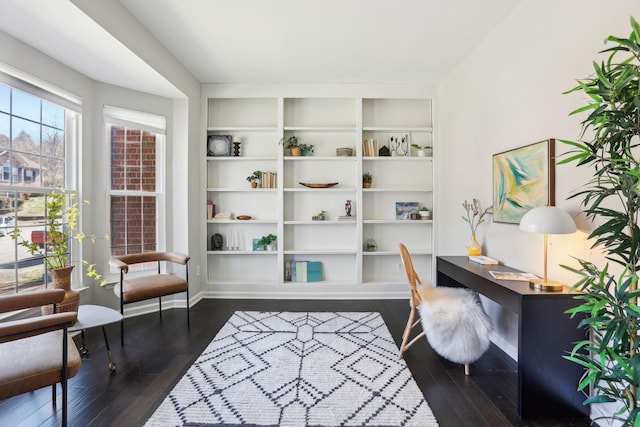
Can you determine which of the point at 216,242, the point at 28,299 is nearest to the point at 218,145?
the point at 216,242

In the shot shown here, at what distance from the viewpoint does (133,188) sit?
11.1 ft

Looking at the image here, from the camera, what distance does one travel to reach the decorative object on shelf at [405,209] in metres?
4.02

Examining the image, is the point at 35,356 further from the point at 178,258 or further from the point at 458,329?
the point at 458,329

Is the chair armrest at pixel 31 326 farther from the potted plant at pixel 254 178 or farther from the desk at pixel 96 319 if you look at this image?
the potted plant at pixel 254 178

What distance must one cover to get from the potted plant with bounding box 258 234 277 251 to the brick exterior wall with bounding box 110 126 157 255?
1.26m

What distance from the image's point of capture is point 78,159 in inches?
115

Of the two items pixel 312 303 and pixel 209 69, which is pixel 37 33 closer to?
pixel 209 69

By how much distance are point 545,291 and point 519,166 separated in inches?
40.4

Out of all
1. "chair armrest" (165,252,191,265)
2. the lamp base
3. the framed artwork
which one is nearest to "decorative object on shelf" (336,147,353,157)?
the framed artwork

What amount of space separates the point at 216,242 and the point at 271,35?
2.53m

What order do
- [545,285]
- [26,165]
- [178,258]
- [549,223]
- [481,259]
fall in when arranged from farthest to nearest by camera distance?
1. [178,258]
2. [481,259]
3. [26,165]
4. [545,285]
5. [549,223]

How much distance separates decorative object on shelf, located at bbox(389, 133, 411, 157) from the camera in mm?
3980

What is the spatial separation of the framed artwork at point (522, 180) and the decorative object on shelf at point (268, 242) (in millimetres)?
2564

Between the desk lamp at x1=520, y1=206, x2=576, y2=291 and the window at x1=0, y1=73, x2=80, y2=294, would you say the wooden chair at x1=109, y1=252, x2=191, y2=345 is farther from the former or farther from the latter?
the desk lamp at x1=520, y1=206, x2=576, y2=291
